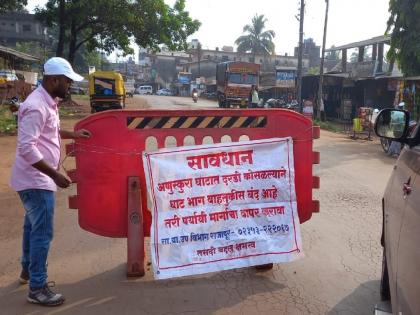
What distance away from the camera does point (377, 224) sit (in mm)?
5590

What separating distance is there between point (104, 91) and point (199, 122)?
21.6 m

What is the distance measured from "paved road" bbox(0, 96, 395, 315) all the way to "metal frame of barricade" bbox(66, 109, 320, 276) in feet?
1.35

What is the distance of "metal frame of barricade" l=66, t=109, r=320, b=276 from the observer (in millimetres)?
3637

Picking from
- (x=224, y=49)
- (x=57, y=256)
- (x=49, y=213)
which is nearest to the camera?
(x=49, y=213)

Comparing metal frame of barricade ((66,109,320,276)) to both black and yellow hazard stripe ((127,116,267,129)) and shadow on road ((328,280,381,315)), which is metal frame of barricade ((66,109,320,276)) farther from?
shadow on road ((328,280,381,315))

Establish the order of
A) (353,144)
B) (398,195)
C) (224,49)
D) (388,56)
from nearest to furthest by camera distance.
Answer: (398,195) < (353,144) < (388,56) < (224,49)

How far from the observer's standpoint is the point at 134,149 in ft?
12.1

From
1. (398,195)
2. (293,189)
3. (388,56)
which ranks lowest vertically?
(293,189)

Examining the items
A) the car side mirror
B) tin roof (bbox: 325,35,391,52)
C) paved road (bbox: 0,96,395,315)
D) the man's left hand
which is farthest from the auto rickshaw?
the car side mirror

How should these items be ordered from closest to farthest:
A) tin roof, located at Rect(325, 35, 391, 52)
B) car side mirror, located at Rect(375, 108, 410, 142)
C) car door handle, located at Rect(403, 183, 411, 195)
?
car door handle, located at Rect(403, 183, 411, 195) < car side mirror, located at Rect(375, 108, 410, 142) < tin roof, located at Rect(325, 35, 391, 52)

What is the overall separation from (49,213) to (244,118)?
5.88 ft

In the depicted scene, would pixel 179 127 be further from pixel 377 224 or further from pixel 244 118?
pixel 377 224

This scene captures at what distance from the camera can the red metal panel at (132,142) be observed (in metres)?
3.63

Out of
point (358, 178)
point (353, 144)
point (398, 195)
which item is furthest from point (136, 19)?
point (398, 195)
